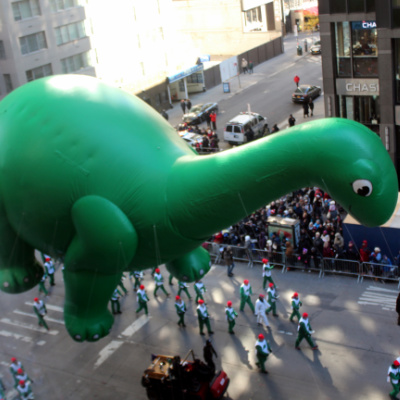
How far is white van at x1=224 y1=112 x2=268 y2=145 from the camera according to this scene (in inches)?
1368

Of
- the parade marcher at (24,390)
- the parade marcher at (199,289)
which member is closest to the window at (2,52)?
the parade marcher at (199,289)

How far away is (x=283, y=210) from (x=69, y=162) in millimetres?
14565

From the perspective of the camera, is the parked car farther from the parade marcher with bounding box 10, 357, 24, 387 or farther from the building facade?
the parade marcher with bounding box 10, 357, 24, 387

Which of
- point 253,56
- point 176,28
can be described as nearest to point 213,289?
point 253,56

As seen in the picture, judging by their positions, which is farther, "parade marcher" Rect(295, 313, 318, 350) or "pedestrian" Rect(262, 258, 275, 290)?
"pedestrian" Rect(262, 258, 275, 290)

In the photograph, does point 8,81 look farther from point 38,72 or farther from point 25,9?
point 25,9

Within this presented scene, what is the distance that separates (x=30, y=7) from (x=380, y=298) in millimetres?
26810

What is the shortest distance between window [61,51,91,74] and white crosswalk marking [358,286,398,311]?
2602cm

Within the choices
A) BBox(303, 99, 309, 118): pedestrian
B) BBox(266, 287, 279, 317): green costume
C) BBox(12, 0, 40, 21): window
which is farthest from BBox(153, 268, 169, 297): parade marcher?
BBox(12, 0, 40, 21): window

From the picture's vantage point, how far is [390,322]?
60.4ft

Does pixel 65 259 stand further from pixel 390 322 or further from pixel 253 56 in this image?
pixel 253 56

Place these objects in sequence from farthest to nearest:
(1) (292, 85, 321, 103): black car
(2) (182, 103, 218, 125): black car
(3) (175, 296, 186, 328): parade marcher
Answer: (1) (292, 85, 321, 103): black car → (2) (182, 103, 218, 125): black car → (3) (175, 296, 186, 328): parade marcher

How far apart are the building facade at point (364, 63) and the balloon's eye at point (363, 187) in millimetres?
16982

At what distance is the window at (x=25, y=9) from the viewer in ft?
119
